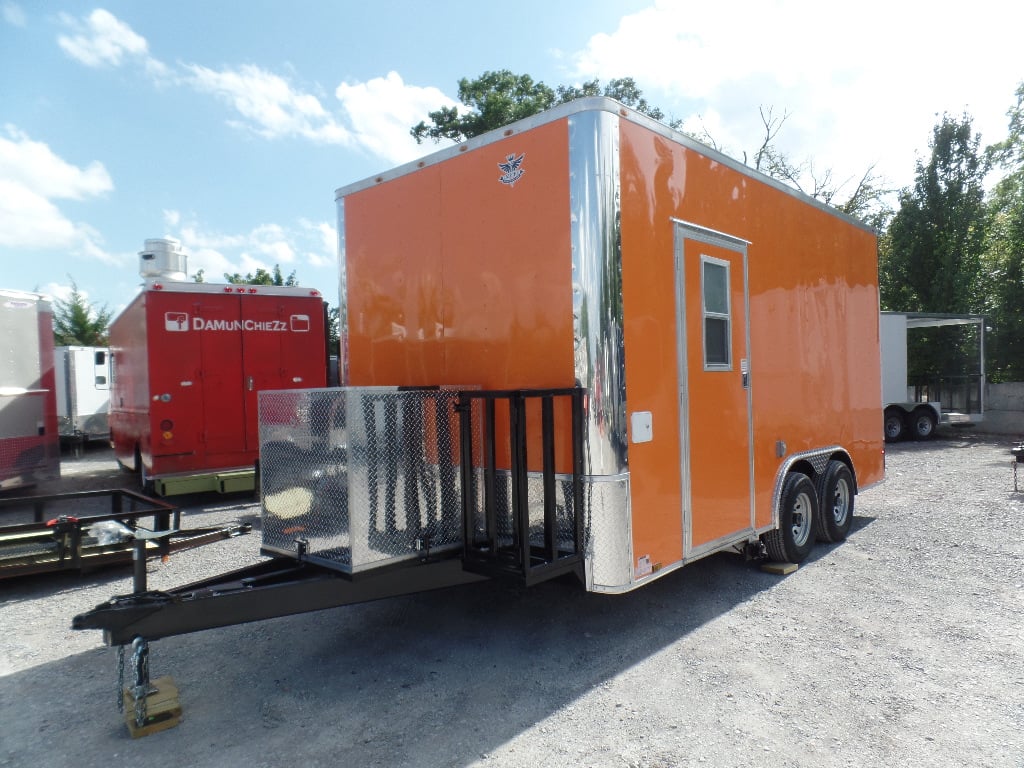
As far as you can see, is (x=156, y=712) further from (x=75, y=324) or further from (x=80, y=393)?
(x=75, y=324)

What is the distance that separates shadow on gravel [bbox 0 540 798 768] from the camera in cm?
316

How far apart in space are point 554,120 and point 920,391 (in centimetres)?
1722

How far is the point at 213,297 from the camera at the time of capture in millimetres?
9008

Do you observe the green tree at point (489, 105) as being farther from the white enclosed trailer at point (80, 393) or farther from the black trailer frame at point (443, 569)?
the black trailer frame at point (443, 569)

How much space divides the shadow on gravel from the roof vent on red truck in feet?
22.1

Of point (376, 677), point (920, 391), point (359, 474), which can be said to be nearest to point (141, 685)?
point (376, 677)

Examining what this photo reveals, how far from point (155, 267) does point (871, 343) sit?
916 centimetres

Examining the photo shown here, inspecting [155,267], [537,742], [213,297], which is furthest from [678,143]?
[155,267]

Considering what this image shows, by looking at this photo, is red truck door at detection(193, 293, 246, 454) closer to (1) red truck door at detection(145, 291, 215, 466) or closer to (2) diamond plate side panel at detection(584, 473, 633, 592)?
(1) red truck door at detection(145, 291, 215, 466)

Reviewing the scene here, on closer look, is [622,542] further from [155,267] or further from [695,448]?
[155,267]

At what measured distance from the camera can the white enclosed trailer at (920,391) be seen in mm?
15672

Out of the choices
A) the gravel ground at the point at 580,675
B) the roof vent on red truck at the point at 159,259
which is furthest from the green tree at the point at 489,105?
the gravel ground at the point at 580,675

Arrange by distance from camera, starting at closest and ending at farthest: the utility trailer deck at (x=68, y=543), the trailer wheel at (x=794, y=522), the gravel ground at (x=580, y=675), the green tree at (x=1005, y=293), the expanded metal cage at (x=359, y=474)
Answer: the gravel ground at (x=580, y=675) < the expanded metal cage at (x=359, y=474) < the utility trailer deck at (x=68, y=543) < the trailer wheel at (x=794, y=522) < the green tree at (x=1005, y=293)

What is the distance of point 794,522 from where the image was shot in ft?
19.3
